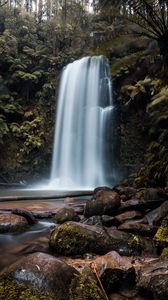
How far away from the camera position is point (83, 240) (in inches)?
163

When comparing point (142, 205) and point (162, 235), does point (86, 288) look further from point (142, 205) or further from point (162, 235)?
point (142, 205)

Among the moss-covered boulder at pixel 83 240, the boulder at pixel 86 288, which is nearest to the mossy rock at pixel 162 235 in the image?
the moss-covered boulder at pixel 83 240

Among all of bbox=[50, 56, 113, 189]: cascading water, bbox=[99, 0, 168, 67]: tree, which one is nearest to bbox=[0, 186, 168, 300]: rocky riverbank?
bbox=[99, 0, 168, 67]: tree

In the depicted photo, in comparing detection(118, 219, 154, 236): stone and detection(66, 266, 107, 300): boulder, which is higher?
detection(66, 266, 107, 300): boulder

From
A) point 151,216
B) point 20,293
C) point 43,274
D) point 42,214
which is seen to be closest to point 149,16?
point 151,216

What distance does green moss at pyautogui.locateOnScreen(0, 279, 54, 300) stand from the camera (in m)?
2.77

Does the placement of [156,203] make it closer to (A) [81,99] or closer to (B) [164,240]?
(B) [164,240]

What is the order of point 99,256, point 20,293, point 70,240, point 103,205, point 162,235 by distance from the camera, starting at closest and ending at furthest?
point 20,293 → point 99,256 → point 70,240 → point 162,235 → point 103,205

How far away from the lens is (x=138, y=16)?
5.71 meters

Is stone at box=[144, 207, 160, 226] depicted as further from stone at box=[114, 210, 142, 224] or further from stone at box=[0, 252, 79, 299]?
stone at box=[0, 252, 79, 299]

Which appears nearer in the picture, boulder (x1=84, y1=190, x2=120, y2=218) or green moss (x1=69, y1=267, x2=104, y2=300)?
green moss (x1=69, y1=267, x2=104, y2=300)

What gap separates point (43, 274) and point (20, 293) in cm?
26

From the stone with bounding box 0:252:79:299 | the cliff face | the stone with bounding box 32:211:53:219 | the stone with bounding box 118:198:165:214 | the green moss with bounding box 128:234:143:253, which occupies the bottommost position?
the stone with bounding box 32:211:53:219

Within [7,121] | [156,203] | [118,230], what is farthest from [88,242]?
[7,121]
